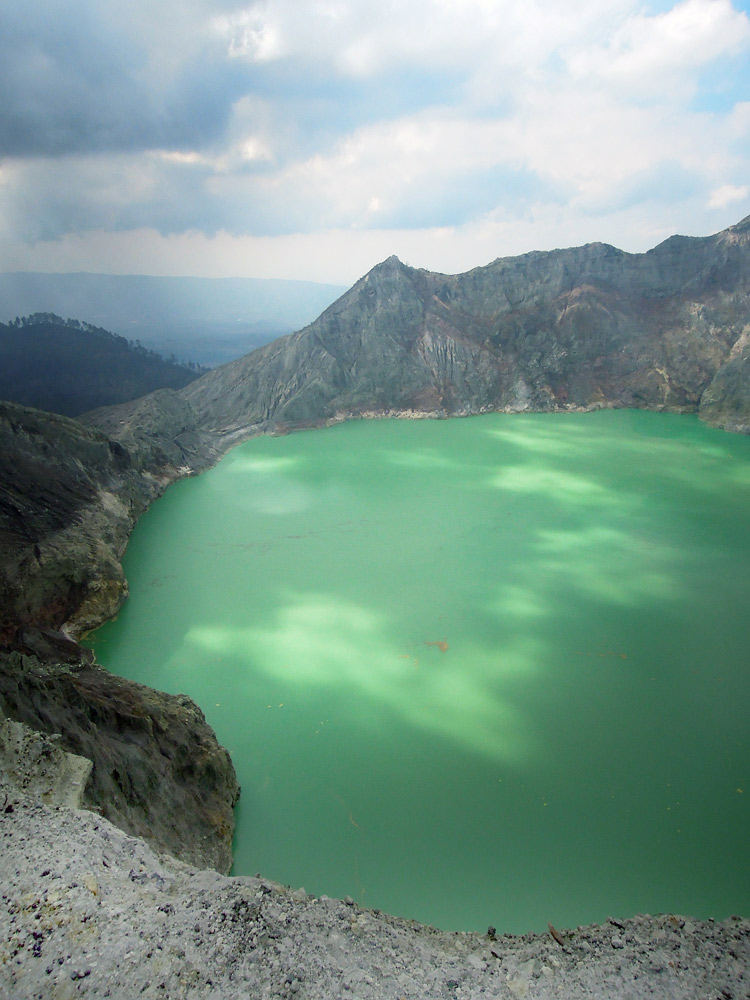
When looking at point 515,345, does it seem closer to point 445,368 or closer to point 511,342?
point 511,342

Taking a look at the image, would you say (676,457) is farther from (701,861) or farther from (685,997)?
(685,997)

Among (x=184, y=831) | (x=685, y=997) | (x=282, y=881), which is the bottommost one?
(x=282, y=881)

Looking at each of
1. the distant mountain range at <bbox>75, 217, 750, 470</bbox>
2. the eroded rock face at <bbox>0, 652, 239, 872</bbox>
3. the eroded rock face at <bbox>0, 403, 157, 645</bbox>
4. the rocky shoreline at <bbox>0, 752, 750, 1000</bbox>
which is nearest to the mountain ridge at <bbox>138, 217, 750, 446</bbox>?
the distant mountain range at <bbox>75, 217, 750, 470</bbox>

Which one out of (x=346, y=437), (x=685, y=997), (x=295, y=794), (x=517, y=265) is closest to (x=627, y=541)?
(x=295, y=794)

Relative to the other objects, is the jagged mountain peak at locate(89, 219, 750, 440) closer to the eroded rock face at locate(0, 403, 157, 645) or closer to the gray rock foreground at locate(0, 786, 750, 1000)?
the eroded rock face at locate(0, 403, 157, 645)

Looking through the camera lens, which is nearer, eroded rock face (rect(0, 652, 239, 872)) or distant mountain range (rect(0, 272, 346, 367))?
eroded rock face (rect(0, 652, 239, 872))

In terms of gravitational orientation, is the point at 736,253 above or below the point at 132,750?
above

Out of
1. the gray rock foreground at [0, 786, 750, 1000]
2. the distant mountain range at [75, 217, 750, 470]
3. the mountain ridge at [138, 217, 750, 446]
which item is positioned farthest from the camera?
the mountain ridge at [138, 217, 750, 446]
